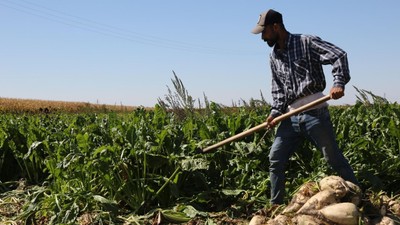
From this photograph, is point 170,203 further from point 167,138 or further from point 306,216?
point 306,216

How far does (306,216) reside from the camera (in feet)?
10.7

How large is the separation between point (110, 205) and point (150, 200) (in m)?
0.39

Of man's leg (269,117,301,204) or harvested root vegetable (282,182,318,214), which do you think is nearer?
harvested root vegetable (282,182,318,214)

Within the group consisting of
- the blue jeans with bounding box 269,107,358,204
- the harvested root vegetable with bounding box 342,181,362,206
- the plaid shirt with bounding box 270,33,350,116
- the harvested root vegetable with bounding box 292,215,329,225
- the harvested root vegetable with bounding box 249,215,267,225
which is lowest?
the harvested root vegetable with bounding box 249,215,267,225

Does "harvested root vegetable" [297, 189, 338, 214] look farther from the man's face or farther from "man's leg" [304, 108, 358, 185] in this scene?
the man's face

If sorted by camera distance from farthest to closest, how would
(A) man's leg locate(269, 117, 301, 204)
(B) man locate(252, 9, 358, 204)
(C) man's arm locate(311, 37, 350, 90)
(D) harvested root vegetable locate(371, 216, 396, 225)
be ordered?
(A) man's leg locate(269, 117, 301, 204) < (B) man locate(252, 9, 358, 204) < (C) man's arm locate(311, 37, 350, 90) < (D) harvested root vegetable locate(371, 216, 396, 225)

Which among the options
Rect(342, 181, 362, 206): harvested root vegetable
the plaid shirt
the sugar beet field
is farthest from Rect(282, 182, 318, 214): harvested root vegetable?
the plaid shirt

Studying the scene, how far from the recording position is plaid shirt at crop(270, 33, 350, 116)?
3.64 meters

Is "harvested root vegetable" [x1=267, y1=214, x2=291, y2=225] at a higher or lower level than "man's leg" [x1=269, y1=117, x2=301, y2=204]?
lower

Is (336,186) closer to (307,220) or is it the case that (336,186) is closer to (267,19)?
(307,220)

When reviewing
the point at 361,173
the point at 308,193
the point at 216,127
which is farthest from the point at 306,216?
the point at 216,127

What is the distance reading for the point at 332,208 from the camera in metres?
3.22

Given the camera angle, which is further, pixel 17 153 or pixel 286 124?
pixel 17 153

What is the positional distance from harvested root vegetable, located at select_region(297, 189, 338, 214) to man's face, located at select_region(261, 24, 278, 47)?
4.28ft
